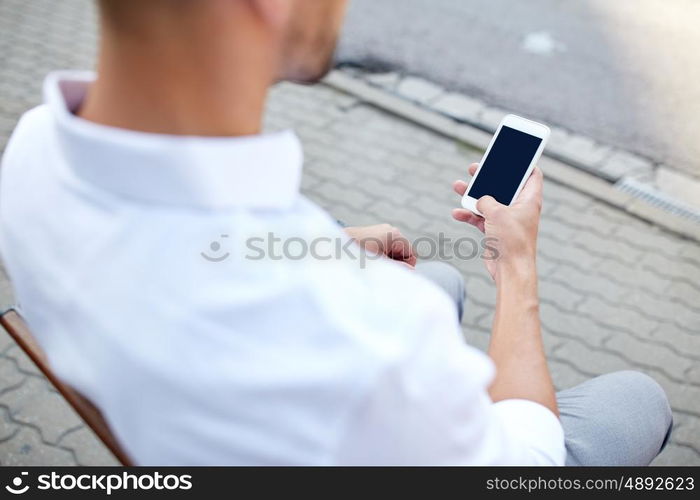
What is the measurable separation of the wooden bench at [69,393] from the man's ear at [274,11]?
0.59m

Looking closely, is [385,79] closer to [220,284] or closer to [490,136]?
[490,136]

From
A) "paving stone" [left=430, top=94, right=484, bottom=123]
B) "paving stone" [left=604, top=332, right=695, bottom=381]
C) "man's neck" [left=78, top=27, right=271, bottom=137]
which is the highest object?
"man's neck" [left=78, top=27, right=271, bottom=137]

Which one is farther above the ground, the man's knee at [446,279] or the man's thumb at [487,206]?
the man's thumb at [487,206]

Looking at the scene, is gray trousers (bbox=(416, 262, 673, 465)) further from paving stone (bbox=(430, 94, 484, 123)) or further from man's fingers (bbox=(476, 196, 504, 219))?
paving stone (bbox=(430, 94, 484, 123))

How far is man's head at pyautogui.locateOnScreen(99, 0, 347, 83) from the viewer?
0.73 m

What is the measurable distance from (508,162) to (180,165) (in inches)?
46.7

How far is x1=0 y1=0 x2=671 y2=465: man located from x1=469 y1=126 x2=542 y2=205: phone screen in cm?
93

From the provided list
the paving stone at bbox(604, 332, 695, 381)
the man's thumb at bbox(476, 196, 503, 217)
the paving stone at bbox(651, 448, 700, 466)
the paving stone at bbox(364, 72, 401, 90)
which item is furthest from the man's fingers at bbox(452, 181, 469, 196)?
the paving stone at bbox(364, 72, 401, 90)

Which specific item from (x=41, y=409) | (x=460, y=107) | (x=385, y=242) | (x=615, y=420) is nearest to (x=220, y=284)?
(x=385, y=242)

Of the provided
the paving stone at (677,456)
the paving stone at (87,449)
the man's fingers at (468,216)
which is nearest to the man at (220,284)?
the man's fingers at (468,216)

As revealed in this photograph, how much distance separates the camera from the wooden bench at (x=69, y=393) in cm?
108

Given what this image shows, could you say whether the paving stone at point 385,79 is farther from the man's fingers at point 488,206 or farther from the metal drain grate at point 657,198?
the man's fingers at point 488,206

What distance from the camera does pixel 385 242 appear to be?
1657 millimetres

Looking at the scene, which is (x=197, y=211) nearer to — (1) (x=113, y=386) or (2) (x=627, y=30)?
(1) (x=113, y=386)
